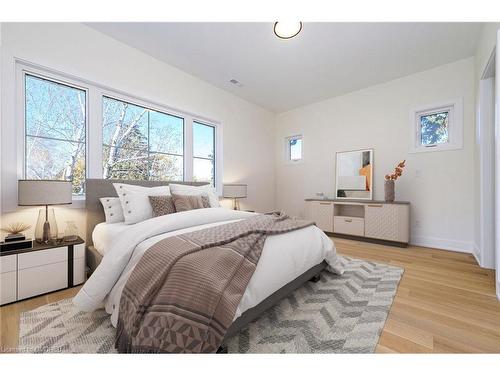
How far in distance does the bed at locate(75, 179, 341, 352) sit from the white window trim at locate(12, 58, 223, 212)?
83 cm

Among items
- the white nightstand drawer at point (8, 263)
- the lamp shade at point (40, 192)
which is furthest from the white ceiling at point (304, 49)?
the white nightstand drawer at point (8, 263)

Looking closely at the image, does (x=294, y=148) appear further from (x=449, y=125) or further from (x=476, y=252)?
(x=476, y=252)

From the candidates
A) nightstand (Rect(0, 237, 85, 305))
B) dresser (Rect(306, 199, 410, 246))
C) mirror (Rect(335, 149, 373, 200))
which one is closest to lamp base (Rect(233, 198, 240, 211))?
dresser (Rect(306, 199, 410, 246))

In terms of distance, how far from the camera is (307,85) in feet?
12.9

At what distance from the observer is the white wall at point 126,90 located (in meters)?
2.01

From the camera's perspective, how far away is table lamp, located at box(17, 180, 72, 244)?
184 cm

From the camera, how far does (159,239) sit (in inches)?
58.8

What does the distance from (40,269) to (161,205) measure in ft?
3.62

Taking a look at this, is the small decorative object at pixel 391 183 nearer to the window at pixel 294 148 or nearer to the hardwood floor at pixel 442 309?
the hardwood floor at pixel 442 309

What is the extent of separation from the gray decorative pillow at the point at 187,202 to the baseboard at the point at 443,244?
3.39 metres
